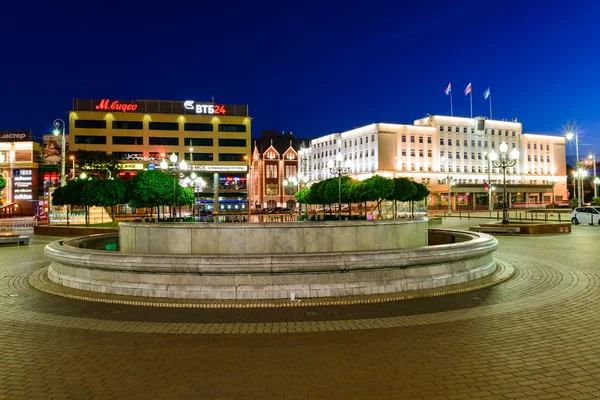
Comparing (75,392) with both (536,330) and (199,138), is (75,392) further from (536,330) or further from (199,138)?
(199,138)

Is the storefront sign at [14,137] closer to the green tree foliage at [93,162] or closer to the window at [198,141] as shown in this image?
the green tree foliage at [93,162]

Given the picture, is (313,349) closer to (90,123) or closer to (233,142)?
(233,142)

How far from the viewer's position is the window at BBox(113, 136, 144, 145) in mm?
82075

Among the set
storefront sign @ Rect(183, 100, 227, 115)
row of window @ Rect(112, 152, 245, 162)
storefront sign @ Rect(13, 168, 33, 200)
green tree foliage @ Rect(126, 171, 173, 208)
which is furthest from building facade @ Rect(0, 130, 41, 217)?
green tree foliage @ Rect(126, 171, 173, 208)

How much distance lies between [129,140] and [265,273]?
7974cm

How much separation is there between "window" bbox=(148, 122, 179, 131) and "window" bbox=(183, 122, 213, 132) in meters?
1.72

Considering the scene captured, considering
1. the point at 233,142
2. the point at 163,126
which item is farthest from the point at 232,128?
the point at 163,126

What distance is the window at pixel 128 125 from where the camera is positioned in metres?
82.2

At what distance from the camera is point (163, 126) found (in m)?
83.8

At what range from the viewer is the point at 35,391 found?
5.10 meters

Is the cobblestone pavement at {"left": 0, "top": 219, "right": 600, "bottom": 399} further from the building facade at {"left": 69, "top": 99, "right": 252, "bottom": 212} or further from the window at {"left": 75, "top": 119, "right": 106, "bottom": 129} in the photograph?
the window at {"left": 75, "top": 119, "right": 106, "bottom": 129}

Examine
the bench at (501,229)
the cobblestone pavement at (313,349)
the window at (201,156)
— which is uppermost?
the window at (201,156)

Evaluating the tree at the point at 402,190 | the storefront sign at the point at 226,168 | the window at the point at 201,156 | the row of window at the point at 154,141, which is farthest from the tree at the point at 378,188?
the window at the point at 201,156

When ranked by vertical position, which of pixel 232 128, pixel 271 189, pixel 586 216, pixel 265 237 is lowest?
pixel 586 216
